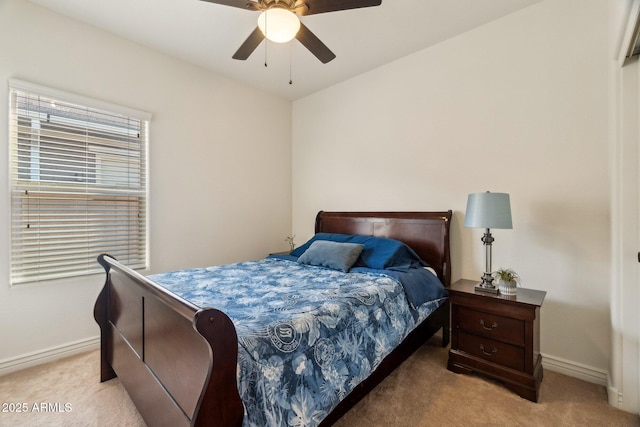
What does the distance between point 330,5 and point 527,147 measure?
186 cm

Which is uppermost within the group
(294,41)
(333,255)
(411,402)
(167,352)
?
(294,41)

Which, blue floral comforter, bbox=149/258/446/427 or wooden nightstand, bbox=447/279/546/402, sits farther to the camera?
wooden nightstand, bbox=447/279/546/402

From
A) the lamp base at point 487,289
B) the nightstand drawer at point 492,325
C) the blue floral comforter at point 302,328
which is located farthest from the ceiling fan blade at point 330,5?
the nightstand drawer at point 492,325

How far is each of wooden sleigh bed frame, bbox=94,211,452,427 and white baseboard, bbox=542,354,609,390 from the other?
2.48 ft

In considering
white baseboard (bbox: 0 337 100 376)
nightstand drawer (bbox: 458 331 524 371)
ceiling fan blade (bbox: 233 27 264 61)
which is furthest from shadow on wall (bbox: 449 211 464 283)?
white baseboard (bbox: 0 337 100 376)

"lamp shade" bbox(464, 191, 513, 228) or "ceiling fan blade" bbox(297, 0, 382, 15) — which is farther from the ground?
"ceiling fan blade" bbox(297, 0, 382, 15)

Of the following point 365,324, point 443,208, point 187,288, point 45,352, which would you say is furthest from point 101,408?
point 443,208

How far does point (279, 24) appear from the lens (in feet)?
5.94

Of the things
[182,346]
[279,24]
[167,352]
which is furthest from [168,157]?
[182,346]

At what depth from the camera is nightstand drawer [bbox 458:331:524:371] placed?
1915 millimetres

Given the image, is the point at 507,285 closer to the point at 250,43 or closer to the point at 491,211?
the point at 491,211

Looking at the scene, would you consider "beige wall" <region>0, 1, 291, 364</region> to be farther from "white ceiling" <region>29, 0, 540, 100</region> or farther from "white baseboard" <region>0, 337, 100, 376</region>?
"white ceiling" <region>29, 0, 540, 100</region>

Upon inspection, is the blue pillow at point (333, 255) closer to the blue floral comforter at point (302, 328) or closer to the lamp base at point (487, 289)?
the blue floral comforter at point (302, 328)

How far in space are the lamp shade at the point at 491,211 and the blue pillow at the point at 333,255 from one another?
101 cm
